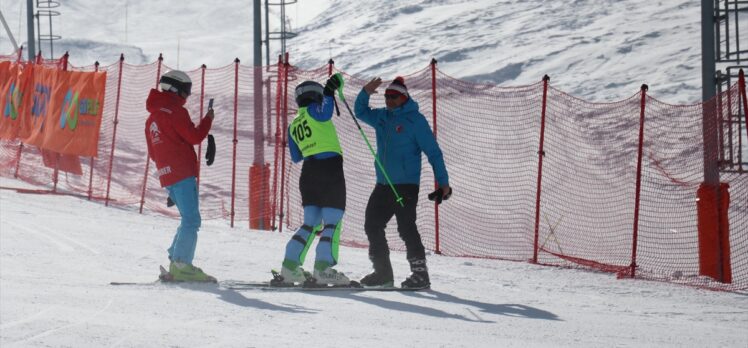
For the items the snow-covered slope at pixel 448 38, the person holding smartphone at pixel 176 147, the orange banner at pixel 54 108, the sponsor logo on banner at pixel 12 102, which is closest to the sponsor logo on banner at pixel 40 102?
the orange banner at pixel 54 108

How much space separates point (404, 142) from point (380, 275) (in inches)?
44.9

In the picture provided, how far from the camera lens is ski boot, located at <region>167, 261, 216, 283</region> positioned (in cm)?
981

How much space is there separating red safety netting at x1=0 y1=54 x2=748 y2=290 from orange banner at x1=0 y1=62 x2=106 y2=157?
414 millimetres

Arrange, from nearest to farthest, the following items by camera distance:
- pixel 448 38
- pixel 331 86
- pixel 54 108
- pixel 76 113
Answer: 1. pixel 331 86
2. pixel 76 113
3. pixel 54 108
4. pixel 448 38

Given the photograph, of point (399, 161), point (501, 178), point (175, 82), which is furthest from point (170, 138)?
point (501, 178)

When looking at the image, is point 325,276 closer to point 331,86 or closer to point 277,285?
point 277,285

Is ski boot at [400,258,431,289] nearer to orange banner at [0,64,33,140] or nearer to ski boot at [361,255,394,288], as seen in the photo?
ski boot at [361,255,394,288]

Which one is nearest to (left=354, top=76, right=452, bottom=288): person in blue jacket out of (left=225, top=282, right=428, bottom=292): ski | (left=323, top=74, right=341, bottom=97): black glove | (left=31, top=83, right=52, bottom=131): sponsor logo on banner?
(left=225, top=282, right=428, bottom=292): ski

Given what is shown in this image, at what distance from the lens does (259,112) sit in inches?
670

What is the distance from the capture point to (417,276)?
9906 millimetres

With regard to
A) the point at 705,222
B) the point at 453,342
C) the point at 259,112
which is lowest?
the point at 453,342

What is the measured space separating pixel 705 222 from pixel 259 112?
7158 mm

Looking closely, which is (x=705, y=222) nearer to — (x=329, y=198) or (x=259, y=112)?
(x=329, y=198)

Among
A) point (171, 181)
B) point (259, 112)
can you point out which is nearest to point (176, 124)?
point (171, 181)
